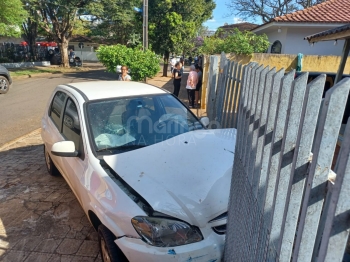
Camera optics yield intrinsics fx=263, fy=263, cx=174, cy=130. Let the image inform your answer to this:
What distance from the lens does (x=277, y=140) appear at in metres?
1.24

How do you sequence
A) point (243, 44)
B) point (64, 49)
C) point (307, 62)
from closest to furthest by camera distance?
point (243, 44), point (307, 62), point (64, 49)

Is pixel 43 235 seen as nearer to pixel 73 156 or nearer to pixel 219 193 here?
pixel 73 156


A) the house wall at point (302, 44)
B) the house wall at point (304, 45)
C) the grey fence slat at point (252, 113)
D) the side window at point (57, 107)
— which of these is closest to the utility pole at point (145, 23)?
the house wall at point (302, 44)

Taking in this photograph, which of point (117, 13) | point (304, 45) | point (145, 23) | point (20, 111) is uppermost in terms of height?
point (117, 13)

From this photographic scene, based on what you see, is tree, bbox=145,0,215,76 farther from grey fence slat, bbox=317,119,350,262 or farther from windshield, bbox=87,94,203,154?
grey fence slat, bbox=317,119,350,262

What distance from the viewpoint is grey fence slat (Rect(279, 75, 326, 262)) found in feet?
3.13

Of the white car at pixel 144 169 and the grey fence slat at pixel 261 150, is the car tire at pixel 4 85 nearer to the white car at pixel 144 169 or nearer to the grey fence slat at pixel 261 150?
the white car at pixel 144 169

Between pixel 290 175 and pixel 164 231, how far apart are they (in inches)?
49.0

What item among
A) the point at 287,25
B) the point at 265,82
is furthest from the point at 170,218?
the point at 287,25

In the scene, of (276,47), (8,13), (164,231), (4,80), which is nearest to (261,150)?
(164,231)

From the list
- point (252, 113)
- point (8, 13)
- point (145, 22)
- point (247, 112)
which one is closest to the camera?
point (252, 113)

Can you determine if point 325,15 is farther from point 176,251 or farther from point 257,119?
point 176,251

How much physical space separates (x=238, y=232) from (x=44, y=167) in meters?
4.19

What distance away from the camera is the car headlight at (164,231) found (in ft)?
6.61
